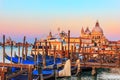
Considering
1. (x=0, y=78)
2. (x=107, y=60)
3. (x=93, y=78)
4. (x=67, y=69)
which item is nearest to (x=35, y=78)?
(x=67, y=69)

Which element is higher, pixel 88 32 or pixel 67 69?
pixel 88 32

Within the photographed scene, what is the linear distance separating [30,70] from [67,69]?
21.4 ft

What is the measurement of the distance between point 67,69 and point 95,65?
4568mm

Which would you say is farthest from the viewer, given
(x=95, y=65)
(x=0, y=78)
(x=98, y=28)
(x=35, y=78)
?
(x=98, y=28)

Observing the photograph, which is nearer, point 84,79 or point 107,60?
point 84,79

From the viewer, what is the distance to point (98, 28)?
11094 cm

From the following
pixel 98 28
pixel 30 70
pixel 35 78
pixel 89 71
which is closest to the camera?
pixel 30 70

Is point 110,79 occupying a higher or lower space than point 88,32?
lower

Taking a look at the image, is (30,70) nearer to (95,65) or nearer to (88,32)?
(95,65)

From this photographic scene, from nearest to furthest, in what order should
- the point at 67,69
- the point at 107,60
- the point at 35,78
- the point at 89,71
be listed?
Answer: the point at 35,78 → the point at 67,69 → the point at 89,71 → the point at 107,60

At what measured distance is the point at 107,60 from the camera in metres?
31.3

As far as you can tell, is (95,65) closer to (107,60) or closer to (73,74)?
(73,74)

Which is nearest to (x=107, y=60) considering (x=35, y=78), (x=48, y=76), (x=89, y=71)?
(x=89, y=71)

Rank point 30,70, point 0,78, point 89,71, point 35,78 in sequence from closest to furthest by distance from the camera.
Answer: point 0,78, point 30,70, point 35,78, point 89,71
